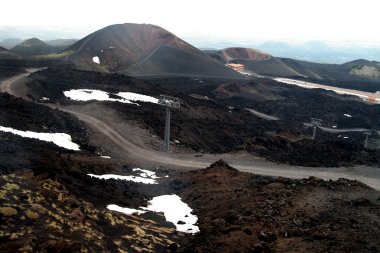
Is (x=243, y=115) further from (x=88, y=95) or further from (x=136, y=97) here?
(x=88, y=95)

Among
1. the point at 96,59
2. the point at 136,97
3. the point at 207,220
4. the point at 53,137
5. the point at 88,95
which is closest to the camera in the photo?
the point at 207,220

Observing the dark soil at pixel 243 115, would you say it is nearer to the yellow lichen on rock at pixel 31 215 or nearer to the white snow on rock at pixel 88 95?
the white snow on rock at pixel 88 95

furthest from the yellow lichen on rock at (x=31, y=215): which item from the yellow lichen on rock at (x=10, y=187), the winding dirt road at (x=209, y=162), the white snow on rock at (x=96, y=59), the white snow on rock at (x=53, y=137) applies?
the white snow on rock at (x=96, y=59)

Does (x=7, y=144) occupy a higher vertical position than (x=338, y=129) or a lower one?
higher

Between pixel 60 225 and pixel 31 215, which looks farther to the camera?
pixel 60 225

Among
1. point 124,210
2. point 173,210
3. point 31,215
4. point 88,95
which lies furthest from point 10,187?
point 88,95

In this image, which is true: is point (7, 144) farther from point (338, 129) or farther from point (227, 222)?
point (338, 129)

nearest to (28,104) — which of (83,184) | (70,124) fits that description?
(70,124)
